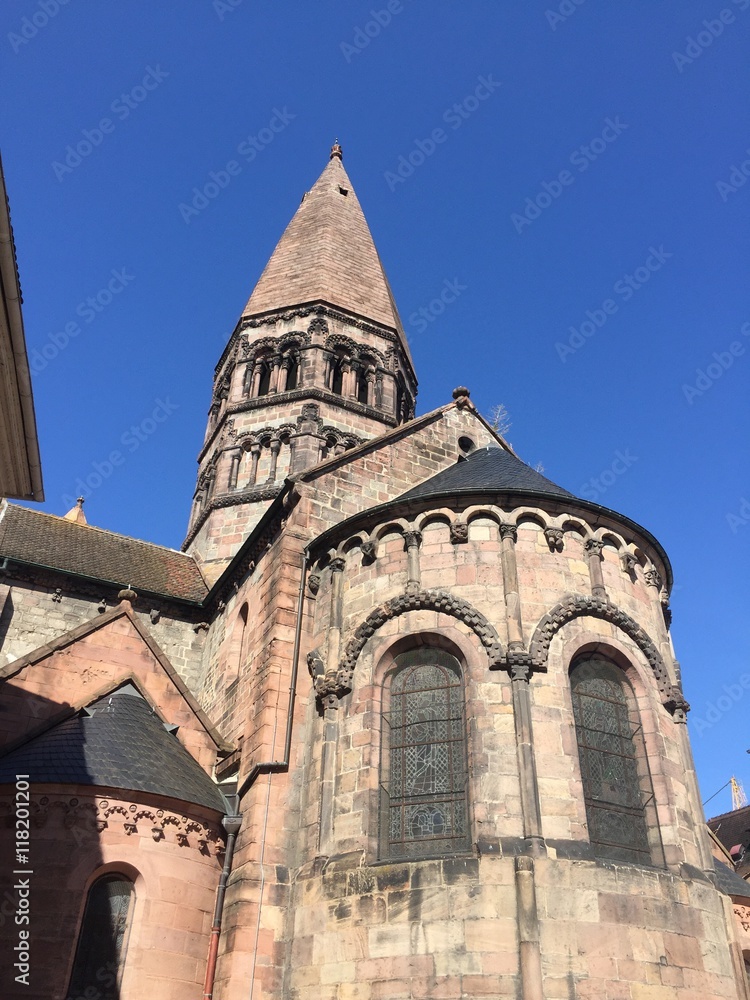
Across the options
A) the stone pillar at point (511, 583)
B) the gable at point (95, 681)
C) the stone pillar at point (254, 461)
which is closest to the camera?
the stone pillar at point (511, 583)

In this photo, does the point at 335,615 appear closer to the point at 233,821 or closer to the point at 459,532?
the point at 459,532

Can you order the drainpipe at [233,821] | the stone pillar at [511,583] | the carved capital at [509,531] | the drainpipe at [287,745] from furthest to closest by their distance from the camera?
the carved capital at [509,531] < the drainpipe at [287,745] < the stone pillar at [511,583] < the drainpipe at [233,821]

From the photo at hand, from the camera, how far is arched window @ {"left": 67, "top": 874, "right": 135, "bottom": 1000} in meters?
11.4

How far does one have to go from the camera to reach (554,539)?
13789 millimetres

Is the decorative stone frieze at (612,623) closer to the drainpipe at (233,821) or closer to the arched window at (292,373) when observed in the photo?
the drainpipe at (233,821)

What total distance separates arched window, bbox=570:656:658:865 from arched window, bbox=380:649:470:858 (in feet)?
6.03

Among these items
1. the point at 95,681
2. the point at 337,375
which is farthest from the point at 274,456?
the point at 95,681

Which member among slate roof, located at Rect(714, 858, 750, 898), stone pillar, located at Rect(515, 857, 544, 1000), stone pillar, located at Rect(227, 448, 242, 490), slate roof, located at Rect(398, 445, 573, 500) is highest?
stone pillar, located at Rect(227, 448, 242, 490)

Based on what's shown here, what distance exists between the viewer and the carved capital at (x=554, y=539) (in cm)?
1377

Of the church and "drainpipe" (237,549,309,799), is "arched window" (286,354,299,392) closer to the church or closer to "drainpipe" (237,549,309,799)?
the church

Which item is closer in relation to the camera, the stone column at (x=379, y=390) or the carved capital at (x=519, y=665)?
the carved capital at (x=519, y=665)

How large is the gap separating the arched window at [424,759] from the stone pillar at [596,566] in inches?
107

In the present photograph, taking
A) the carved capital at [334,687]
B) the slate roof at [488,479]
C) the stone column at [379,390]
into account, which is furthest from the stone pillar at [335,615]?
the stone column at [379,390]

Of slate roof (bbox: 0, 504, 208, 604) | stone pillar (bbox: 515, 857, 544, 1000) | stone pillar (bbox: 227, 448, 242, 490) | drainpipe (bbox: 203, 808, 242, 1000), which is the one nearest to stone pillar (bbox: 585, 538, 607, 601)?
stone pillar (bbox: 515, 857, 544, 1000)
